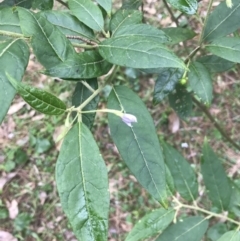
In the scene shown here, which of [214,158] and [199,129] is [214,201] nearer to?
[214,158]

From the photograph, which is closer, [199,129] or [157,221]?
[157,221]

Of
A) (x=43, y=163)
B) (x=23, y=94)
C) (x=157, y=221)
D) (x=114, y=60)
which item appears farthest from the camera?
(x=43, y=163)

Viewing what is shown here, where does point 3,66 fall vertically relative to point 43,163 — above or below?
above

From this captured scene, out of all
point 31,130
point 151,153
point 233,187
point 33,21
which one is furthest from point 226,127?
point 33,21

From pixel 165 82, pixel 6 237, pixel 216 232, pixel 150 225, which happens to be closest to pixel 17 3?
pixel 165 82

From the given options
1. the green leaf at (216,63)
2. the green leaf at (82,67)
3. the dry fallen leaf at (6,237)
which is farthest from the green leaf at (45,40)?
the dry fallen leaf at (6,237)

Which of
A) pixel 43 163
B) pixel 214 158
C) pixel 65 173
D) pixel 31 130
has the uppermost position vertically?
pixel 65 173

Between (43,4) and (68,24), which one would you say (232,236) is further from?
(43,4)
